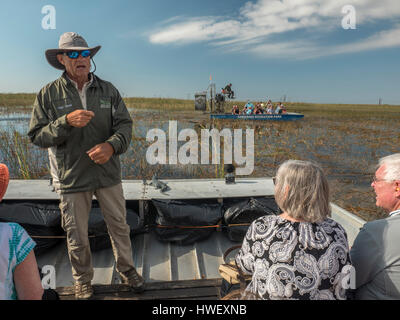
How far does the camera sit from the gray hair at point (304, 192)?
3.98 feet

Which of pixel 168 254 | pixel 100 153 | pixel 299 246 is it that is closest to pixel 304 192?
pixel 299 246

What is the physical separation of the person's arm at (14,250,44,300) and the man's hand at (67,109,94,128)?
97 cm

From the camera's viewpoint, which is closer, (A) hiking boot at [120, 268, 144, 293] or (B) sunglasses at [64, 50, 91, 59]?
(B) sunglasses at [64, 50, 91, 59]

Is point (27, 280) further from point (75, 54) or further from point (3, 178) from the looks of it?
point (75, 54)

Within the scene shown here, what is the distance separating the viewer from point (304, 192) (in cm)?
123

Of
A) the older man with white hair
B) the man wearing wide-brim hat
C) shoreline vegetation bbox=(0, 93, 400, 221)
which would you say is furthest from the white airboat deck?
shoreline vegetation bbox=(0, 93, 400, 221)

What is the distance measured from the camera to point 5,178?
3.48ft

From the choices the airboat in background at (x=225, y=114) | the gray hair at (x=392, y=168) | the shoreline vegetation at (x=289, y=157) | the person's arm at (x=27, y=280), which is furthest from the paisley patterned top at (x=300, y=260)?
the airboat in background at (x=225, y=114)

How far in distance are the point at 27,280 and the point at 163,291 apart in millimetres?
1305

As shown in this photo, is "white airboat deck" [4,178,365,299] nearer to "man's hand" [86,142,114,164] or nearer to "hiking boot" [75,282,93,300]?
"hiking boot" [75,282,93,300]

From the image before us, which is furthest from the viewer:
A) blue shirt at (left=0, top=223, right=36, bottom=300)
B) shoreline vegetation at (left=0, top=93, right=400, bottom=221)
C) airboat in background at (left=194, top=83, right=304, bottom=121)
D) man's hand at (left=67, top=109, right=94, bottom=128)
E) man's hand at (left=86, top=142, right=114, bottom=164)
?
airboat in background at (left=194, top=83, right=304, bottom=121)

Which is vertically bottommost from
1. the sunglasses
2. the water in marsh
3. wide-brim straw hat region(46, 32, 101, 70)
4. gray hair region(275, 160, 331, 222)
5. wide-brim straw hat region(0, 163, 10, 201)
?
the water in marsh

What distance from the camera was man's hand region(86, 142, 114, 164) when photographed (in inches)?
75.4

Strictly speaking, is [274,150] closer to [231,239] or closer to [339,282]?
[231,239]
